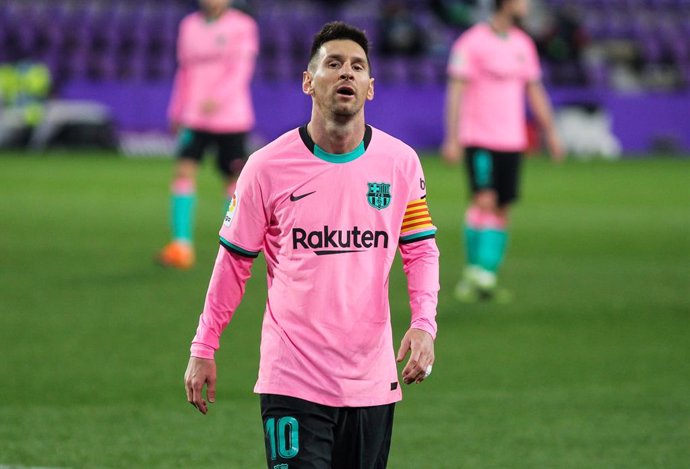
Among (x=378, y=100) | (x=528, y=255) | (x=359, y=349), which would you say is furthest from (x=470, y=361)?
(x=378, y=100)

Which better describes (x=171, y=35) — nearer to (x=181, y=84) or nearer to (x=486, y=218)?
(x=181, y=84)

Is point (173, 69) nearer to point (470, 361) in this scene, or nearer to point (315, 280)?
point (470, 361)

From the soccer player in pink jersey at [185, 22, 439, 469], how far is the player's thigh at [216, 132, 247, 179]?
26.7 feet

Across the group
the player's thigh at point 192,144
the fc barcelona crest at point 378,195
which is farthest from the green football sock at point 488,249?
the fc barcelona crest at point 378,195

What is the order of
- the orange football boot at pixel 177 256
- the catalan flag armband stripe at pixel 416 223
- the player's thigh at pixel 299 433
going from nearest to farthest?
the player's thigh at pixel 299 433
the catalan flag armband stripe at pixel 416 223
the orange football boot at pixel 177 256

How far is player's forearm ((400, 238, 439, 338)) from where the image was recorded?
12.6 ft

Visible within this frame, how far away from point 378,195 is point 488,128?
674 centimetres

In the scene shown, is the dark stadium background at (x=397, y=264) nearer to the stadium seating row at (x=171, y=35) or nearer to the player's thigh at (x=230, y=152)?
the stadium seating row at (x=171, y=35)

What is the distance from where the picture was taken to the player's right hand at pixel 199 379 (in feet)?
12.5

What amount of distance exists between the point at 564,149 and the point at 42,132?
10266 millimetres

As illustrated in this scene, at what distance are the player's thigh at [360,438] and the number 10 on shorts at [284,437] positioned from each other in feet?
0.46

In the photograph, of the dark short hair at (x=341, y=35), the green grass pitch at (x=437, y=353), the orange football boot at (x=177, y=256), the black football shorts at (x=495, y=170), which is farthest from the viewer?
the orange football boot at (x=177, y=256)

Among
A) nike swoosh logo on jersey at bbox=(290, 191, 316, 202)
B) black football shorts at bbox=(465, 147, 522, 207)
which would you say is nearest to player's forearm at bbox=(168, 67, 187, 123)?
black football shorts at bbox=(465, 147, 522, 207)

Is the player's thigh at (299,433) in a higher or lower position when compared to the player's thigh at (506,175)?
higher
